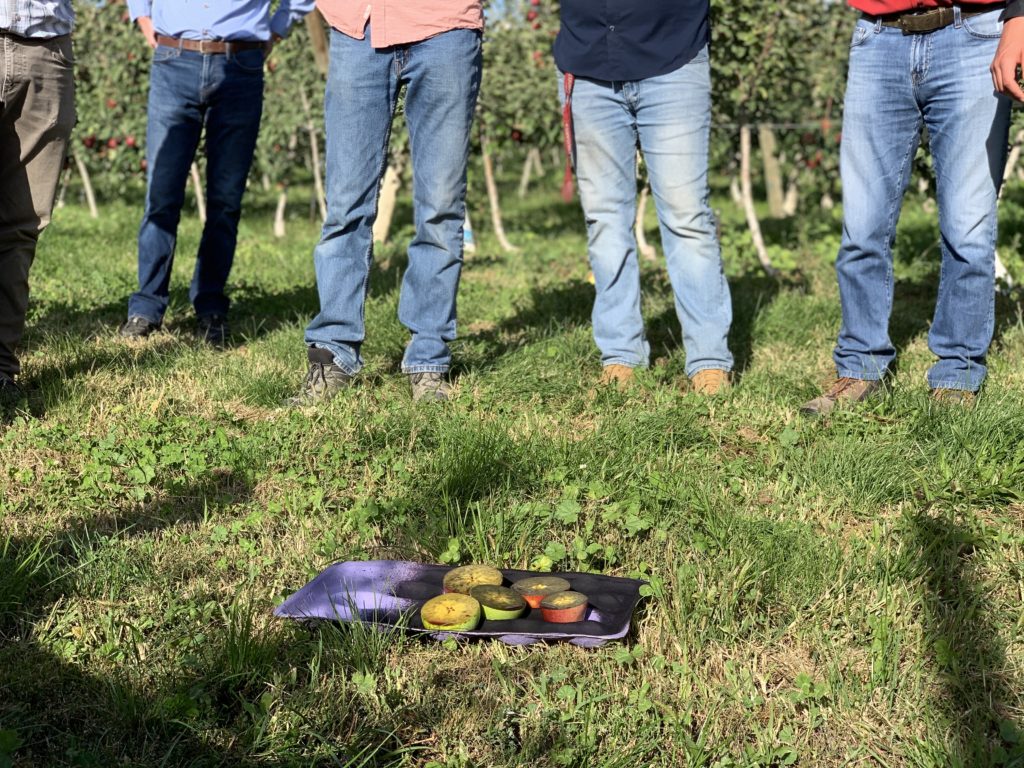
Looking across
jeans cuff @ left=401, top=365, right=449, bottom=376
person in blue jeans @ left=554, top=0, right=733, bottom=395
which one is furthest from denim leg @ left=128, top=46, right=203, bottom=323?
person in blue jeans @ left=554, top=0, right=733, bottom=395

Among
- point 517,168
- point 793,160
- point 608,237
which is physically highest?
point 608,237

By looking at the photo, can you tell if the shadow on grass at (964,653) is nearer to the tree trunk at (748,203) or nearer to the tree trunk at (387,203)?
the tree trunk at (748,203)

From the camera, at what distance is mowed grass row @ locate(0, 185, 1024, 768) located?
205 centimetres

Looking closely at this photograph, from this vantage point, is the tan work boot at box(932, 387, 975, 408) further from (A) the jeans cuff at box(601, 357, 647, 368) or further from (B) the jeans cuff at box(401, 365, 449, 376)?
(B) the jeans cuff at box(401, 365, 449, 376)

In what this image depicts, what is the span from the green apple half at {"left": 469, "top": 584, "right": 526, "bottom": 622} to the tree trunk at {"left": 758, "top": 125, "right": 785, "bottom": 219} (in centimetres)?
817

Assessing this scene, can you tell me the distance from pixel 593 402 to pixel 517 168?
15.2 meters

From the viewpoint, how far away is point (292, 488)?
297 cm

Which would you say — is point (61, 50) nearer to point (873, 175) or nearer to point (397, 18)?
point (397, 18)

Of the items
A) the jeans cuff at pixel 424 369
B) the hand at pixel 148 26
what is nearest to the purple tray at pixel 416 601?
the jeans cuff at pixel 424 369

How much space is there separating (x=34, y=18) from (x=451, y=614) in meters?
2.35

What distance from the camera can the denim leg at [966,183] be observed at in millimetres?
3338


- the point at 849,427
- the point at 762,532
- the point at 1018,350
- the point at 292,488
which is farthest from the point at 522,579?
the point at 1018,350

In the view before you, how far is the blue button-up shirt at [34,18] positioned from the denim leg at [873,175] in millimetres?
2523

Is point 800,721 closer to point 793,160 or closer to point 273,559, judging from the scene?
point 273,559
